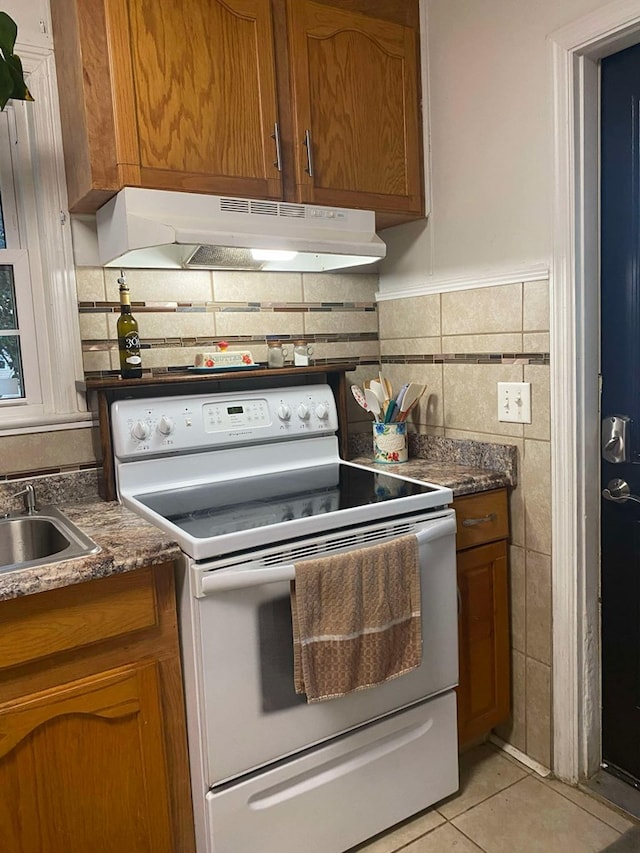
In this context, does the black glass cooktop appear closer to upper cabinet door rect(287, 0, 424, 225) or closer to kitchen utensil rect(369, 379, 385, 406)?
kitchen utensil rect(369, 379, 385, 406)

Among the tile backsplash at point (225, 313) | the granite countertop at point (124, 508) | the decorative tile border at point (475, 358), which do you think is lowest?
the granite countertop at point (124, 508)

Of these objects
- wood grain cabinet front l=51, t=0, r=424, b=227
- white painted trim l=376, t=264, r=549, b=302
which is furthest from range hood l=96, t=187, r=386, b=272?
white painted trim l=376, t=264, r=549, b=302

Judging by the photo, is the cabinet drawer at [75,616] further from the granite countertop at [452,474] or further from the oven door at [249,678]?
the granite countertop at [452,474]

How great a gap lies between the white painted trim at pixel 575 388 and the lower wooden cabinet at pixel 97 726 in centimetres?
106

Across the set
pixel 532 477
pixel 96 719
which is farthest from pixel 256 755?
pixel 532 477

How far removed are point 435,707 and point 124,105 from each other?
1.72 m

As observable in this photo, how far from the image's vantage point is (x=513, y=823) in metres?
1.69

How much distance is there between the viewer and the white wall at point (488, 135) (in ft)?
5.63

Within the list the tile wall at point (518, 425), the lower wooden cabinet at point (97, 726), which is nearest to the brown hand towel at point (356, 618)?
the lower wooden cabinet at point (97, 726)

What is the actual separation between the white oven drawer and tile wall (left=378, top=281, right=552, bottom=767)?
31 cm

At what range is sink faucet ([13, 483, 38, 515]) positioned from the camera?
1.72m

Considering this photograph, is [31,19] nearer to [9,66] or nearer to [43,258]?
[9,66]

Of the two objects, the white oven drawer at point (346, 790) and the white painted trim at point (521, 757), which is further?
the white painted trim at point (521, 757)

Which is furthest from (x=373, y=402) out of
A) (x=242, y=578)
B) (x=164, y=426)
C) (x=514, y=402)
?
(x=242, y=578)
